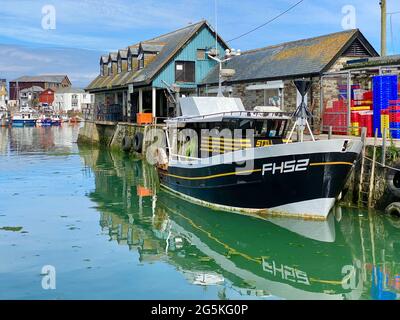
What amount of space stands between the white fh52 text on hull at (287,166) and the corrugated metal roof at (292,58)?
33.9 ft

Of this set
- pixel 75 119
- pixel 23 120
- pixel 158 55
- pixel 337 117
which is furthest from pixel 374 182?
pixel 75 119

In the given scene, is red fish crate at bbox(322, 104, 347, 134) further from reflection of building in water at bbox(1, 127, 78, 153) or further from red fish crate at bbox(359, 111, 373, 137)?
reflection of building in water at bbox(1, 127, 78, 153)

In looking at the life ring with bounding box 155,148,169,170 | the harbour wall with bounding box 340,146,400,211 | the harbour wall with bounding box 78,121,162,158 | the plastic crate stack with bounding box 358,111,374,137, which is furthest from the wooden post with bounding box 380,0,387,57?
the harbour wall with bounding box 78,121,162,158

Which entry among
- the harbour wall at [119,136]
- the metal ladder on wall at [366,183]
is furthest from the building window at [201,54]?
the metal ladder on wall at [366,183]

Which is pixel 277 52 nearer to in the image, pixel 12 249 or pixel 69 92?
pixel 12 249

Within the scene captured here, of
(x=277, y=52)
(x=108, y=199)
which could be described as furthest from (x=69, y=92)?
(x=108, y=199)

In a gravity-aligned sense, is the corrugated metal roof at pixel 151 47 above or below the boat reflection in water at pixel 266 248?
above

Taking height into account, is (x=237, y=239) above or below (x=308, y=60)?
below

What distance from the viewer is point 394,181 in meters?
14.5

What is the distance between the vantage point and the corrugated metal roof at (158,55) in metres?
34.4

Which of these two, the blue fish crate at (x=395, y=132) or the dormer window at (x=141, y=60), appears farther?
the dormer window at (x=141, y=60)

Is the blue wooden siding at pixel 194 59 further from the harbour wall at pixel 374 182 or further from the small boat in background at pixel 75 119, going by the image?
the small boat in background at pixel 75 119

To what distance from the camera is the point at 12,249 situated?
11734mm
